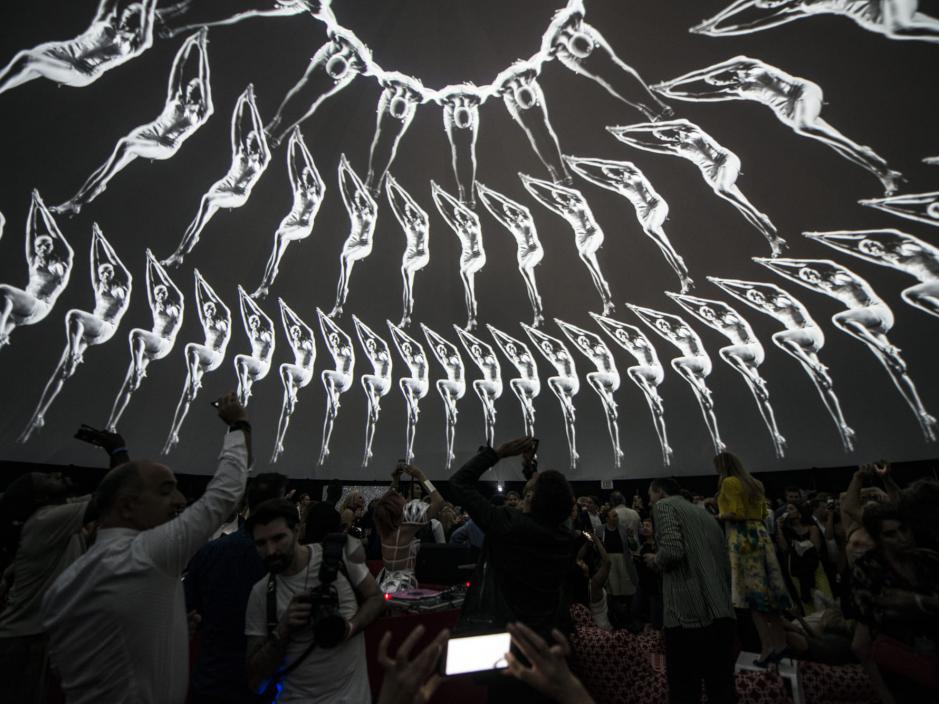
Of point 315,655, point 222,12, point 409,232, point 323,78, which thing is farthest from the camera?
point 409,232

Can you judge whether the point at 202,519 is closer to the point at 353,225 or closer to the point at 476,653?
the point at 476,653

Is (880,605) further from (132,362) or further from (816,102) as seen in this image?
(132,362)

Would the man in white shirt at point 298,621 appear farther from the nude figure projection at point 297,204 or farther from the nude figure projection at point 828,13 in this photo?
the nude figure projection at point 297,204

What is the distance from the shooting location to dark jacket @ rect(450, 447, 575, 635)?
8.05 ft

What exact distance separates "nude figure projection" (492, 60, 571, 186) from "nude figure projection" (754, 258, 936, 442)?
254 inches

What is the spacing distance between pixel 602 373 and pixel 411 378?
7550 millimetres

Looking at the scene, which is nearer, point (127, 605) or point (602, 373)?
point (127, 605)

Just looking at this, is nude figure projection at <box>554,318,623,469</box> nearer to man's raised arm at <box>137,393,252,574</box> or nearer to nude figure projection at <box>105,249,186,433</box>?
nude figure projection at <box>105,249,186,433</box>

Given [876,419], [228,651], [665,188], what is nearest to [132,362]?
[228,651]

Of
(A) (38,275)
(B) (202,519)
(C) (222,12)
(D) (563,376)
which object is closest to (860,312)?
(D) (563,376)

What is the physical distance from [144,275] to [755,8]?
50.5 ft

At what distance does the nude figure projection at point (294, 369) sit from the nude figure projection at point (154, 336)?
3.34 meters

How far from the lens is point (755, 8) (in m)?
9.52

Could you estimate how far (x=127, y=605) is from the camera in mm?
1621
